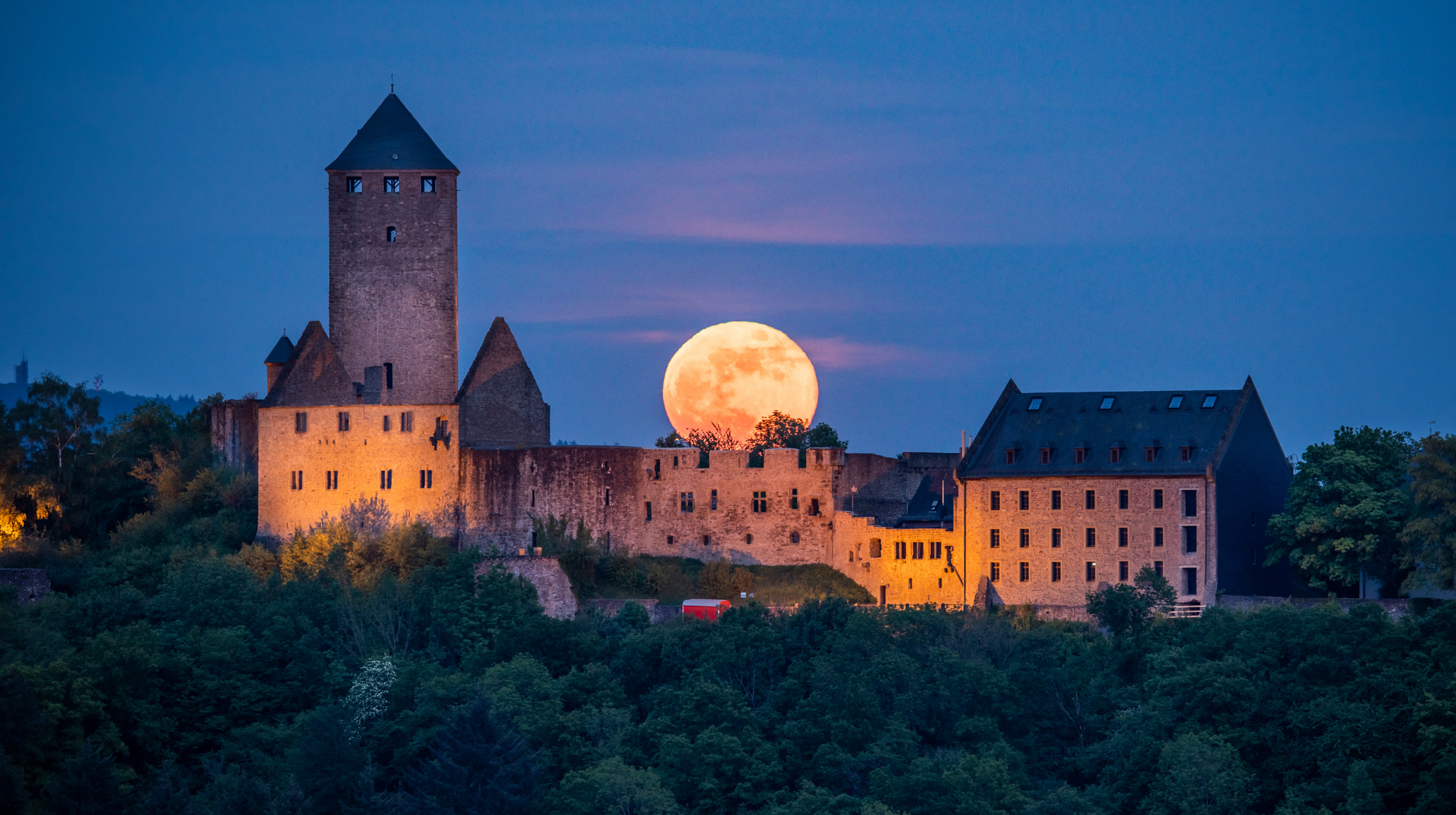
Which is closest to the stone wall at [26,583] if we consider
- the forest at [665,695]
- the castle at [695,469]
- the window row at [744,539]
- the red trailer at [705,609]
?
the forest at [665,695]

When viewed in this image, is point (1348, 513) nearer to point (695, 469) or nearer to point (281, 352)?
point (695, 469)

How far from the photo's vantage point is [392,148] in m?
82.3

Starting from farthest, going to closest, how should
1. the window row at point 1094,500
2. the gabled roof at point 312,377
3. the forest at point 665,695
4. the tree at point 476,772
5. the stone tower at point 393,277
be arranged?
the stone tower at point 393,277
the gabled roof at point 312,377
the window row at point 1094,500
the tree at point 476,772
the forest at point 665,695

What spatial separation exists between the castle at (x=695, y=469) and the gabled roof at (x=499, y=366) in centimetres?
8

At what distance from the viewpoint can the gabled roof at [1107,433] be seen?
73750 mm

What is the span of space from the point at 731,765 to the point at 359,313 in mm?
23949

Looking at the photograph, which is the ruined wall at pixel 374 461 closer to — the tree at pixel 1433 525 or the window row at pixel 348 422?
the window row at pixel 348 422

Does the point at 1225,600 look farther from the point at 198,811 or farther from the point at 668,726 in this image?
the point at 198,811

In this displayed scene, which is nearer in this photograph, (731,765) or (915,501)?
(731,765)

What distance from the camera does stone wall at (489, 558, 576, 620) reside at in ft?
251

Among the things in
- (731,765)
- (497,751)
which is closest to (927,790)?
(731,765)

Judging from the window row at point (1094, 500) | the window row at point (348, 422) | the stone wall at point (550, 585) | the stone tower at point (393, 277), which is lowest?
the stone wall at point (550, 585)

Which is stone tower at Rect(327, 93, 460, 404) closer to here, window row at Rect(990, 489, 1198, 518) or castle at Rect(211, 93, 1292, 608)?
castle at Rect(211, 93, 1292, 608)

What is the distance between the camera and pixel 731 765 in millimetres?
66625
